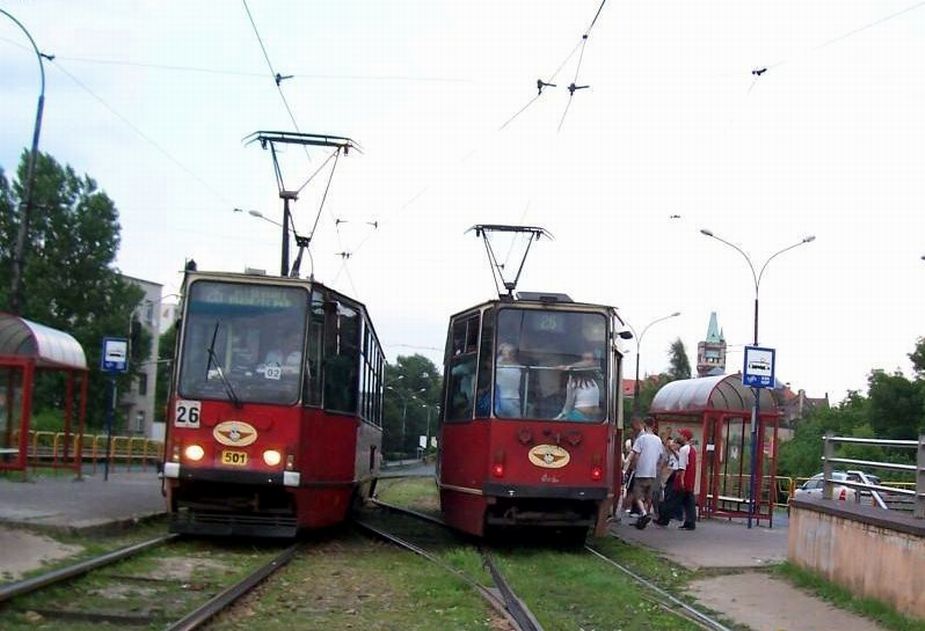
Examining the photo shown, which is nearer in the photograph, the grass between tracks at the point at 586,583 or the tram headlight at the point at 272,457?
the grass between tracks at the point at 586,583

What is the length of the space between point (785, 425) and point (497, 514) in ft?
353

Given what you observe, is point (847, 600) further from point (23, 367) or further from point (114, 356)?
point (114, 356)

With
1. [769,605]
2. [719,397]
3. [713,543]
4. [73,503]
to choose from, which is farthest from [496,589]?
[719,397]

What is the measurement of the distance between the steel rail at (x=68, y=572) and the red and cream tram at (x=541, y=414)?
414 cm

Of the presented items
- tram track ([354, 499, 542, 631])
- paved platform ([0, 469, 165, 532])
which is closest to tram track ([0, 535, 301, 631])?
paved platform ([0, 469, 165, 532])

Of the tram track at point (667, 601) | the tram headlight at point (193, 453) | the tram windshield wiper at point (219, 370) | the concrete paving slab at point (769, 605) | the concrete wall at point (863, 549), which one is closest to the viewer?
the concrete wall at point (863, 549)

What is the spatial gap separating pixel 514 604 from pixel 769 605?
2433mm

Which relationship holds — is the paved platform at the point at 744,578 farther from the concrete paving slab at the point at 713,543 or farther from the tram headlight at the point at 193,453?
the tram headlight at the point at 193,453

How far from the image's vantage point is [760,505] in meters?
23.1

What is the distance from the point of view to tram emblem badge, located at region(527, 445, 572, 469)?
14.2 metres

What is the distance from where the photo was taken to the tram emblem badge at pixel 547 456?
14156 millimetres

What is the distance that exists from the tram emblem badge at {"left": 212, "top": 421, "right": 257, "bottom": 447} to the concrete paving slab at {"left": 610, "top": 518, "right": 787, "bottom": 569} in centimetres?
518

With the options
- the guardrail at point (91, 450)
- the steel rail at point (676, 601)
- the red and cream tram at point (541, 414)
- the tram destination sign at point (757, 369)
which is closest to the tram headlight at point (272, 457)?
the red and cream tram at point (541, 414)

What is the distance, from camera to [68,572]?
377 inches
